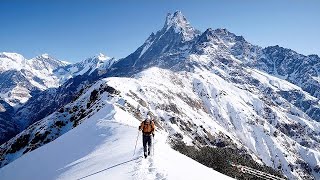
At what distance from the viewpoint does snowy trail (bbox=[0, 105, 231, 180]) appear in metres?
29.1

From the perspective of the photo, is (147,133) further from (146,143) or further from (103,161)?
(103,161)

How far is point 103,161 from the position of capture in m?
35.8

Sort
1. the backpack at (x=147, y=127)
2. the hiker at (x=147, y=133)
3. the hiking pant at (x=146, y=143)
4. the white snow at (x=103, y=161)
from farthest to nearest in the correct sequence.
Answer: the backpack at (x=147, y=127) < the hiker at (x=147, y=133) < the hiking pant at (x=146, y=143) < the white snow at (x=103, y=161)

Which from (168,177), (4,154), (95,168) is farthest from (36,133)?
(168,177)

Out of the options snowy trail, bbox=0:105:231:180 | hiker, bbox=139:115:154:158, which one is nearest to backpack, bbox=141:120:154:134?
hiker, bbox=139:115:154:158

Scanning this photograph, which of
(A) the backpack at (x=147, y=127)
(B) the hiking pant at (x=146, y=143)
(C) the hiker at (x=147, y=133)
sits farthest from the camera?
(A) the backpack at (x=147, y=127)

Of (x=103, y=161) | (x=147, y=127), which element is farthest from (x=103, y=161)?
(x=147, y=127)

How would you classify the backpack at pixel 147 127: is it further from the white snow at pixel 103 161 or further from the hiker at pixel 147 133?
the white snow at pixel 103 161

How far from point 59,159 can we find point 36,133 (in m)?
115

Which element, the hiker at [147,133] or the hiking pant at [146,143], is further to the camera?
the hiker at [147,133]

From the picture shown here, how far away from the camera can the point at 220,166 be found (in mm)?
94688

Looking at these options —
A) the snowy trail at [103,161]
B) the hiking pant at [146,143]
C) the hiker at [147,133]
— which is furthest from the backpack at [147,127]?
the snowy trail at [103,161]

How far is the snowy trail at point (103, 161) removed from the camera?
29.1 m

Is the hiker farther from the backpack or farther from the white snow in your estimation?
the white snow
